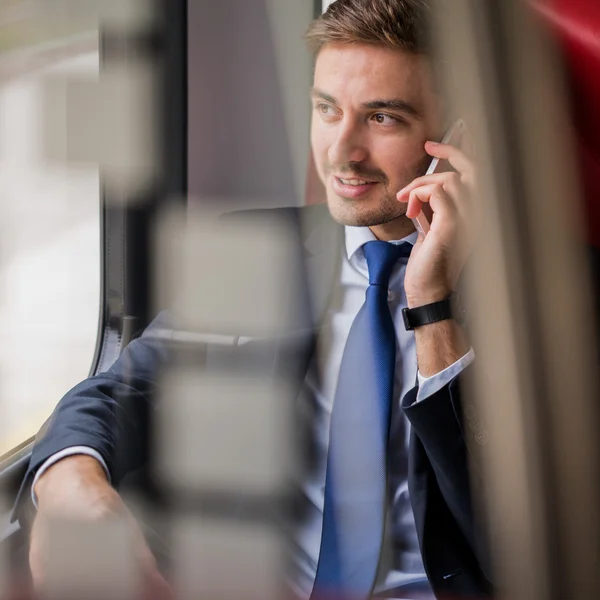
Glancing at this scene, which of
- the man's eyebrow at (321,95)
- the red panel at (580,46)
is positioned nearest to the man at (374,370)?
the man's eyebrow at (321,95)

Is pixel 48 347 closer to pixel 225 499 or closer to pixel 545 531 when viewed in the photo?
pixel 225 499

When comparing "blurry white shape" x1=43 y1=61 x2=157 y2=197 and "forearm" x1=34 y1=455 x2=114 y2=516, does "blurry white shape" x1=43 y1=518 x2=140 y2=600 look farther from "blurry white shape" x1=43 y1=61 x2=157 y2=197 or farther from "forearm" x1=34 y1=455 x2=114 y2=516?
"blurry white shape" x1=43 y1=61 x2=157 y2=197

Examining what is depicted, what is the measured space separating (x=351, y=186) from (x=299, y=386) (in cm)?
27

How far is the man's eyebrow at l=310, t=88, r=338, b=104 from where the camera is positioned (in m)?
0.85

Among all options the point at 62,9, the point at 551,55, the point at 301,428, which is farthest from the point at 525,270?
the point at 62,9

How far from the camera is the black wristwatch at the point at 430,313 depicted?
825 mm

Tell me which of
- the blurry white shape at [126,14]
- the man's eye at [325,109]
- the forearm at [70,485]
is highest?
the blurry white shape at [126,14]

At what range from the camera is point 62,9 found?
900 mm

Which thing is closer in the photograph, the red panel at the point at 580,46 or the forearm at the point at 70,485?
the red panel at the point at 580,46

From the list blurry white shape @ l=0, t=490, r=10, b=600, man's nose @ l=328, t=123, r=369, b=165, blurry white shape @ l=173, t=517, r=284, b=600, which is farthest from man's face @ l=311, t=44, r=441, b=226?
blurry white shape @ l=0, t=490, r=10, b=600

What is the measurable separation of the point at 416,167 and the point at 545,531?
41cm

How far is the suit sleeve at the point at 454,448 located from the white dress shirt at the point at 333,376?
6cm

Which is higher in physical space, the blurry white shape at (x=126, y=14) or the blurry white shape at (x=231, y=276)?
the blurry white shape at (x=126, y=14)

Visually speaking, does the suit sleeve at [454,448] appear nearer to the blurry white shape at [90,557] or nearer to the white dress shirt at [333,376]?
the white dress shirt at [333,376]
